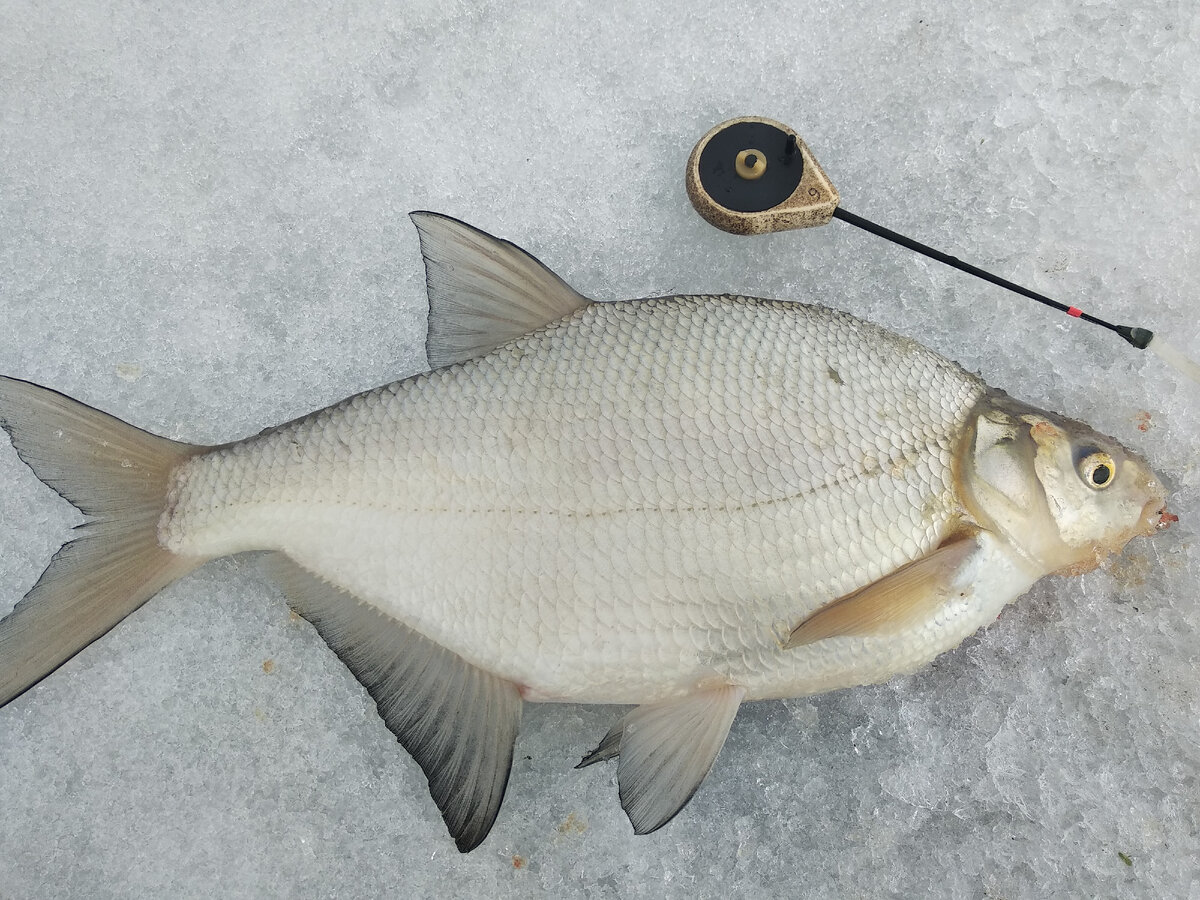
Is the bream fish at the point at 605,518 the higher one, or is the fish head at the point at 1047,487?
the bream fish at the point at 605,518

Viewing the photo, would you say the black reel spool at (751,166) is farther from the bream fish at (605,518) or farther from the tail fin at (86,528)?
the tail fin at (86,528)

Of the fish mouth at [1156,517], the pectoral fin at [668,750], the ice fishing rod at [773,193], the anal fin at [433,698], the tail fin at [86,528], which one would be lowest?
the fish mouth at [1156,517]

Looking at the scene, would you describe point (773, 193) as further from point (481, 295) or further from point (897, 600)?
point (897, 600)

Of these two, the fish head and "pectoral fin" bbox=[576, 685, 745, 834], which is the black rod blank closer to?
the fish head

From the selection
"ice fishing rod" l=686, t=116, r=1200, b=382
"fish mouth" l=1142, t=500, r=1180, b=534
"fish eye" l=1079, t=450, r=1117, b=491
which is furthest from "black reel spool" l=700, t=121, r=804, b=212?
"fish mouth" l=1142, t=500, r=1180, b=534

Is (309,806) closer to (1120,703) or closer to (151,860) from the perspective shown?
(151,860)

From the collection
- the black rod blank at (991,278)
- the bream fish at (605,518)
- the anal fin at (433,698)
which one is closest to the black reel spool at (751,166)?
the black rod blank at (991,278)
